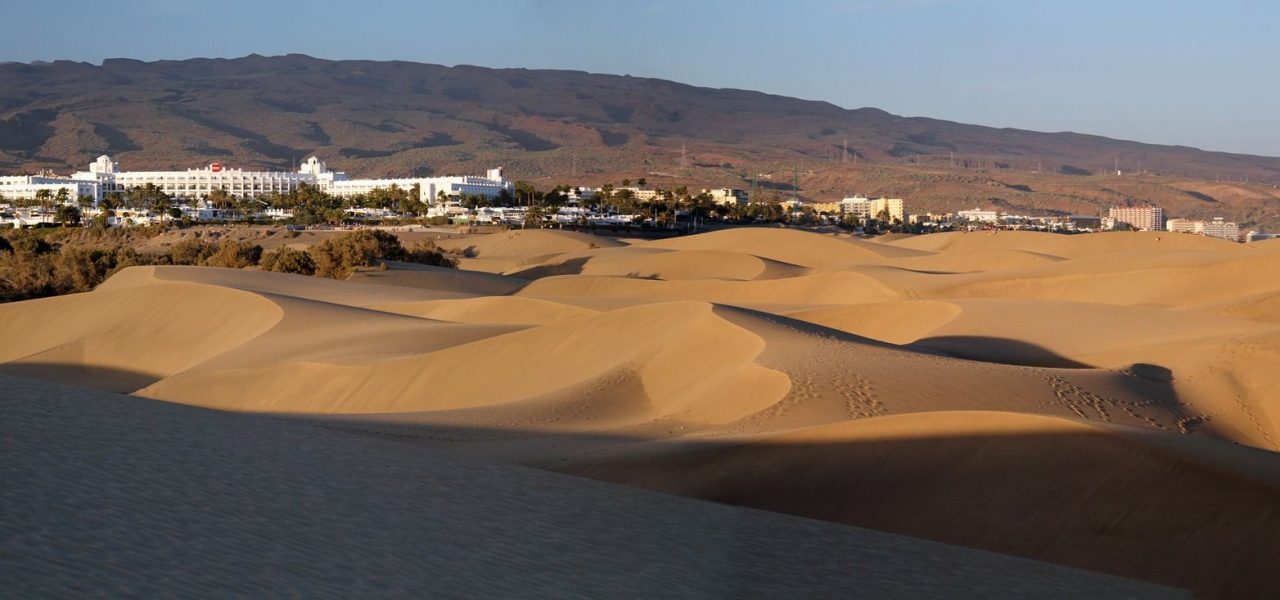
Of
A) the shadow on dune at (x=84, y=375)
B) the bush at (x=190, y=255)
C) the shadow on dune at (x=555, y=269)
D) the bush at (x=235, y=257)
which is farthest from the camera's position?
the shadow on dune at (x=555, y=269)

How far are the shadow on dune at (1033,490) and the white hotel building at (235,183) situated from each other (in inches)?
5499

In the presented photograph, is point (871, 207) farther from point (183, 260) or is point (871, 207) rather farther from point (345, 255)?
point (345, 255)

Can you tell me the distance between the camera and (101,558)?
24.3ft

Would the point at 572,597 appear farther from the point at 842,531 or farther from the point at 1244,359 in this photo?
the point at 1244,359

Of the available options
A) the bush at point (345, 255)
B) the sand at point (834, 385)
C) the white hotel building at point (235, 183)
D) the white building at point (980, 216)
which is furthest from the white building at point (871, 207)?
the sand at point (834, 385)

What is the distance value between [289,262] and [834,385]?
41539 millimetres

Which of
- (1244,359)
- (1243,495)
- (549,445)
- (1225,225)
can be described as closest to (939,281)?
(1244,359)

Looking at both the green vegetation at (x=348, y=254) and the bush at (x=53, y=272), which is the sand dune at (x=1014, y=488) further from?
the green vegetation at (x=348, y=254)

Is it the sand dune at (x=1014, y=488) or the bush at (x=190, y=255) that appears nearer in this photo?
the sand dune at (x=1014, y=488)

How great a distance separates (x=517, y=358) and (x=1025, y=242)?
6211 cm

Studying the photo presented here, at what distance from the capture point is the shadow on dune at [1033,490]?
37.6ft

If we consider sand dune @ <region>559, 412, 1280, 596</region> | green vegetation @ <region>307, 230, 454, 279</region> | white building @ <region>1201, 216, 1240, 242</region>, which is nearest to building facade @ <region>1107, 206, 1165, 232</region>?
white building @ <region>1201, 216, 1240, 242</region>

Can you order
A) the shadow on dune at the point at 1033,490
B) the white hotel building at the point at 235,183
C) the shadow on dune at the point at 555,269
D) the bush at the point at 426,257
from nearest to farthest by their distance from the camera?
the shadow on dune at the point at 1033,490
the bush at the point at 426,257
the shadow on dune at the point at 555,269
the white hotel building at the point at 235,183

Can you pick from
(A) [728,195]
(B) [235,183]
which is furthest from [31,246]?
(B) [235,183]
